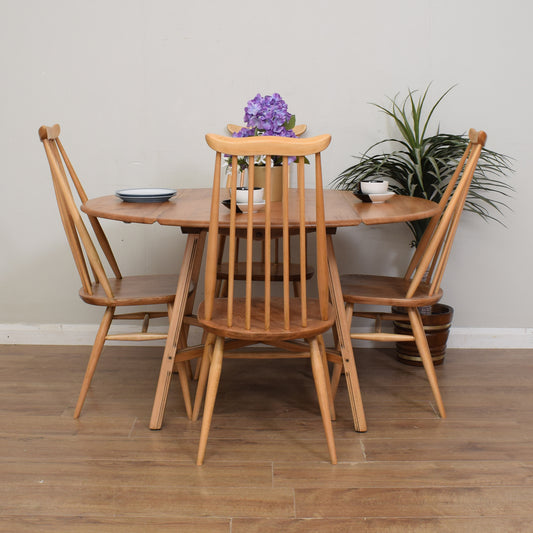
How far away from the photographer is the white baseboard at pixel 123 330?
3.12 m

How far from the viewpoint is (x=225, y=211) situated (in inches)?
84.1

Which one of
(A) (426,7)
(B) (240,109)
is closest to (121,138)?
(B) (240,109)

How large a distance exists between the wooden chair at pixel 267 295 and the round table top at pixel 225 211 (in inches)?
3.2

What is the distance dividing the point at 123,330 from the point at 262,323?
146 cm

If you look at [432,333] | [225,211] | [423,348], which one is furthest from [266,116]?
[432,333]

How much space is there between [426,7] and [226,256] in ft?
4.92

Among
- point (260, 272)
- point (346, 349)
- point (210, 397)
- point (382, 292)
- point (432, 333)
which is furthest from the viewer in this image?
point (432, 333)

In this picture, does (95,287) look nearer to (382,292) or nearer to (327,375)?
(327,375)

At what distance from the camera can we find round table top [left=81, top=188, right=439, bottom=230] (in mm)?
1950

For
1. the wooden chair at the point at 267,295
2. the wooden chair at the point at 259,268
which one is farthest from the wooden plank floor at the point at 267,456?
the wooden chair at the point at 259,268

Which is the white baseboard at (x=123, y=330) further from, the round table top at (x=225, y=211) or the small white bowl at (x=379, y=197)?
the small white bowl at (x=379, y=197)

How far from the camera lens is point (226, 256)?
315cm

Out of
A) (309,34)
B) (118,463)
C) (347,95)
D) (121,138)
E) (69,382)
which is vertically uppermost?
(309,34)

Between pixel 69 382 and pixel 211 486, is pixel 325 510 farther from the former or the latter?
pixel 69 382
